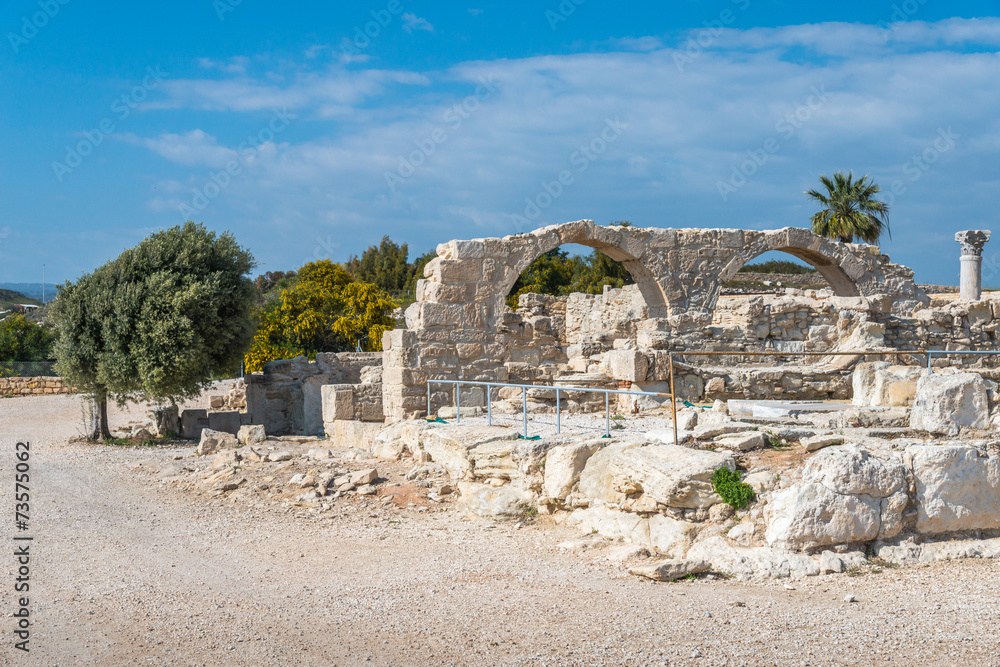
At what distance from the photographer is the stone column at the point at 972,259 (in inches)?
671

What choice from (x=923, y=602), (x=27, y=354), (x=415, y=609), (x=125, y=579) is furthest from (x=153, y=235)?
(x=27, y=354)

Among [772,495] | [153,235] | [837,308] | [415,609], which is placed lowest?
[415,609]

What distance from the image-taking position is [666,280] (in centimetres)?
1245

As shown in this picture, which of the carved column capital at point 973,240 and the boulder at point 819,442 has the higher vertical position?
the carved column capital at point 973,240

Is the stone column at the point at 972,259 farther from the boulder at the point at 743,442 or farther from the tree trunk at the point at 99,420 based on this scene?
the tree trunk at the point at 99,420

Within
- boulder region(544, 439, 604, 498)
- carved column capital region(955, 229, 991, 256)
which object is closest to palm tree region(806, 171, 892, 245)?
carved column capital region(955, 229, 991, 256)

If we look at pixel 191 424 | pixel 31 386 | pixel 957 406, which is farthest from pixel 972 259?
pixel 31 386

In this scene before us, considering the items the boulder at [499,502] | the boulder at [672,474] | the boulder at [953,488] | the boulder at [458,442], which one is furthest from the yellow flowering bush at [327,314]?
the boulder at [953,488]

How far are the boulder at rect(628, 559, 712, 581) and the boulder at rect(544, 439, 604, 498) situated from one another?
59.8 inches

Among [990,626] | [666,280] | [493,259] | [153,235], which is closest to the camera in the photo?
[990,626]

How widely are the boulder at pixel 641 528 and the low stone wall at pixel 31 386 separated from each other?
764 inches

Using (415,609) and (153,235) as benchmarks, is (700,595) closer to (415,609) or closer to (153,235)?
(415,609)

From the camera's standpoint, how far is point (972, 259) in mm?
17062

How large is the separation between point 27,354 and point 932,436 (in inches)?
1102
